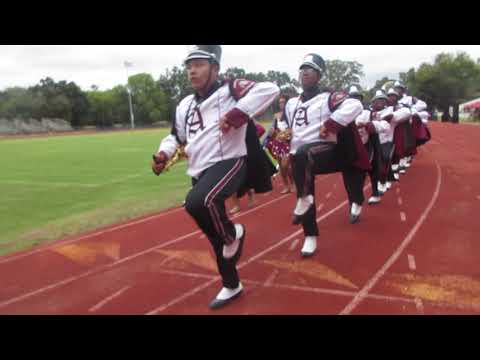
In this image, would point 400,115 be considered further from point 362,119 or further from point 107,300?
point 107,300

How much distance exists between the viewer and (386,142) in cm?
955

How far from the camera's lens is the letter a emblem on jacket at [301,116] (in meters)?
5.45

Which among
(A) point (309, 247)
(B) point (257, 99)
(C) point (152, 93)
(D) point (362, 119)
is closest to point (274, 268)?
(A) point (309, 247)

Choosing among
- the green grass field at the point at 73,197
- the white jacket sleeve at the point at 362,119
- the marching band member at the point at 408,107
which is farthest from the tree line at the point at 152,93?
the white jacket sleeve at the point at 362,119

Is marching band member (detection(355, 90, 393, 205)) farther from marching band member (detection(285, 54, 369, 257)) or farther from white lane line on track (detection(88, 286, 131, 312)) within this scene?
white lane line on track (detection(88, 286, 131, 312))

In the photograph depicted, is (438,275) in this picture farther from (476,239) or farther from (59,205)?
(59,205)

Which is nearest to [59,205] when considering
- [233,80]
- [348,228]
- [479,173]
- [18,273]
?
[18,273]

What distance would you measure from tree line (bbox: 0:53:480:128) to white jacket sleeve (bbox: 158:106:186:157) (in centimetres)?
4310

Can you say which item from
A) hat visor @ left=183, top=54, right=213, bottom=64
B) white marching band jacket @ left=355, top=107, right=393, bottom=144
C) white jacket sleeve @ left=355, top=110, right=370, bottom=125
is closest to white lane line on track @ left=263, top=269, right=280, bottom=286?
hat visor @ left=183, top=54, right=213, bottom=64

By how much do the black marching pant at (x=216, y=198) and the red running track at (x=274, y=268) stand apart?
707 millimetres

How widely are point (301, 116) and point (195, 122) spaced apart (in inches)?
76.0

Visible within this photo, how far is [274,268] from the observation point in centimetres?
503

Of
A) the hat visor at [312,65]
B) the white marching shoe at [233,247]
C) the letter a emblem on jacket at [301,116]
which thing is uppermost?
the hat visor at [312,65]

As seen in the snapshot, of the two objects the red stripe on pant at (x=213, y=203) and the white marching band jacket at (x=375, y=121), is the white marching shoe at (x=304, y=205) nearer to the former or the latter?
the red stripe on pant at (x=213, y=203)
